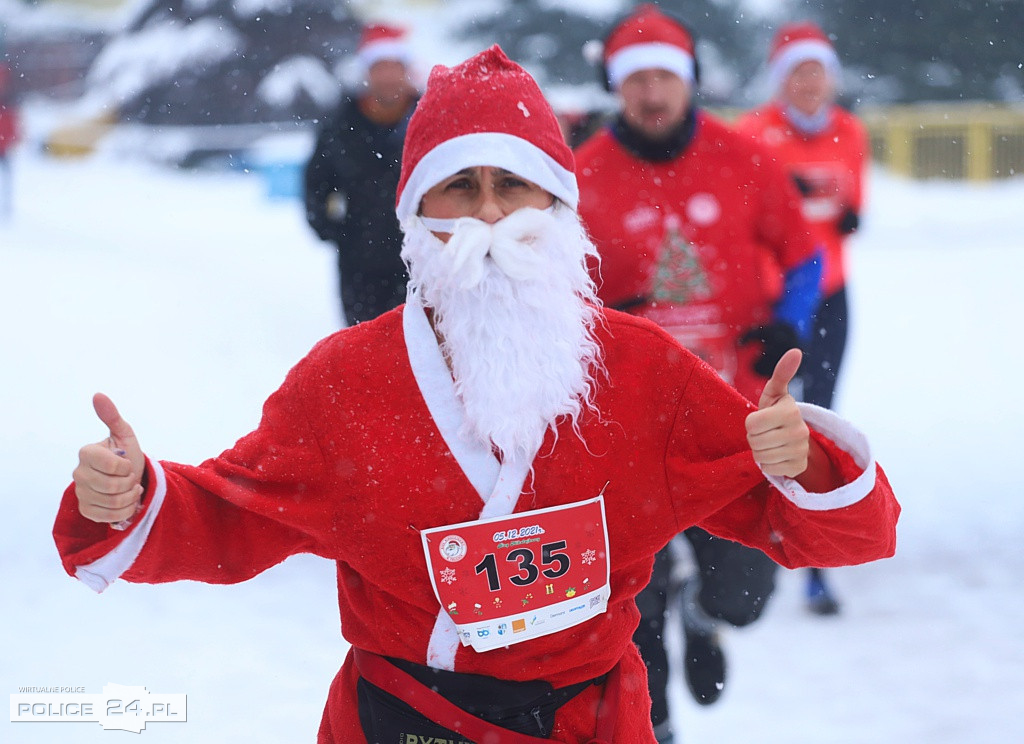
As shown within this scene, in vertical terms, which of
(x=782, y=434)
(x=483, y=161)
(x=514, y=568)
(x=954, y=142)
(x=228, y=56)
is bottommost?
(x=954, y=142)

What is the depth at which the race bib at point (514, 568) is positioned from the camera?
195cm

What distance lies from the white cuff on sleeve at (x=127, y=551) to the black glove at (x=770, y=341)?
1779 mm

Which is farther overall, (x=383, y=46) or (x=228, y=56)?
(x=228, y=56)

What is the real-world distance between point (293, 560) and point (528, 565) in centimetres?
322

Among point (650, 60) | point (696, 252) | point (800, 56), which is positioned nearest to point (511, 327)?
point (696, 252)

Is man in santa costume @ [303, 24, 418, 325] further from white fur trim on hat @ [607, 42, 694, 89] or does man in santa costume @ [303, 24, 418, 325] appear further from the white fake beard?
the white fake beard

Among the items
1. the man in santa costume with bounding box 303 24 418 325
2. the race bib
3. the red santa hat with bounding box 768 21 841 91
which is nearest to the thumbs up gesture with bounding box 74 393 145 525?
the race bib

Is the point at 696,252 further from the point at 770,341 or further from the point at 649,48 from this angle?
the point at 649,48

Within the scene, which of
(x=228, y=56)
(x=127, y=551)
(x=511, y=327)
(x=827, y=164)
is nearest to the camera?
(x=127, y=551)

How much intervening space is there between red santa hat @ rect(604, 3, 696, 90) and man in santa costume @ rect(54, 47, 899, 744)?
4.78 feet

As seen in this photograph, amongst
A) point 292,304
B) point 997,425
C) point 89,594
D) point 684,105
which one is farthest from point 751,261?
point 292,304

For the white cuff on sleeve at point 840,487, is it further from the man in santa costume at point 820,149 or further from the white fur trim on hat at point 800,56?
the white fur trim on hat at point 800,56

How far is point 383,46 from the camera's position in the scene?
4699 millimetres

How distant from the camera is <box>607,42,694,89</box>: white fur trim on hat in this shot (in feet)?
11.4
